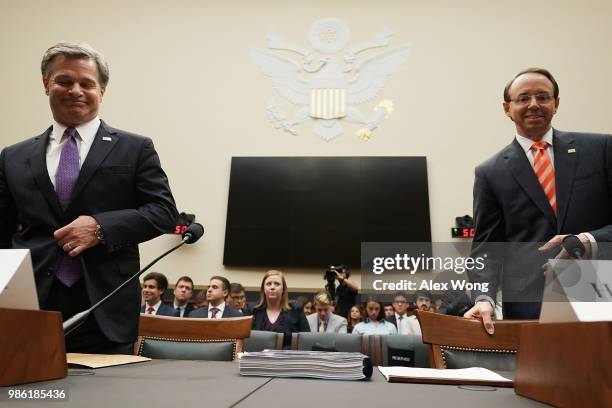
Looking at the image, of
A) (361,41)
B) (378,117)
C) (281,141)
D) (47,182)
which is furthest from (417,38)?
(47,182)

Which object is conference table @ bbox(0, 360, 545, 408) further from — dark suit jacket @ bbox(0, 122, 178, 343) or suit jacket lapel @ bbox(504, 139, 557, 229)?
suit jacket lapel @ bbox(504, 139, 557, 229)

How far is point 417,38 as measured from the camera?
25.2 ft

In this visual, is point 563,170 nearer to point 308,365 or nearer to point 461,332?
point 461,332

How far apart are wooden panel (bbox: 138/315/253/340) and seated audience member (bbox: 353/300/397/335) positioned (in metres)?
3.32

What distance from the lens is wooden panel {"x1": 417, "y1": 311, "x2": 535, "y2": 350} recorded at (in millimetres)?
1312

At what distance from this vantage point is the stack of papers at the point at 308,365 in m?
0.94

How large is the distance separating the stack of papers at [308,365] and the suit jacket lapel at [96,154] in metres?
0.76

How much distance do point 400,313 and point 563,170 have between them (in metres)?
3.83

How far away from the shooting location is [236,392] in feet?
2.49

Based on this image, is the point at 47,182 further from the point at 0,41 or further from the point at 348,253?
the point at 0,41

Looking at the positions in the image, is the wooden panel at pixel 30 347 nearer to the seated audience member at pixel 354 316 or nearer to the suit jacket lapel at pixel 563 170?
the suit jacket lapel at pixel 563 170

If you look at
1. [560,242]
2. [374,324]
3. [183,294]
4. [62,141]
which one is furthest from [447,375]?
[183,294]

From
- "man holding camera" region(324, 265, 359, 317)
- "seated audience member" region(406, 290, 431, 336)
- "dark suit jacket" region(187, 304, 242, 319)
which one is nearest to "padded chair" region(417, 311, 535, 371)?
"dark suit jacket" region(187, 304, 242, 319)

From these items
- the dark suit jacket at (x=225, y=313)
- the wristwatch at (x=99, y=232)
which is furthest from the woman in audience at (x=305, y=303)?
the wristwatch at (x=99, y=232)
